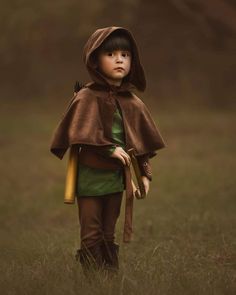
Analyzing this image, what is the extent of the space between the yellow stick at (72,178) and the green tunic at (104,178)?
38mm

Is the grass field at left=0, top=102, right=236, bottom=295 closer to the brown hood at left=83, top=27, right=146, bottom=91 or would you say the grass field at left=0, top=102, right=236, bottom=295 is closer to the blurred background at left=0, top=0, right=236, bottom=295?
the blurred background at left=0, top=0, right=236, bottom=295

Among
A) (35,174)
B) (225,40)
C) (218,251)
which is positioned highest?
(225,40)

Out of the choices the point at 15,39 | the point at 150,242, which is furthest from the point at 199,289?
the point at 15,39

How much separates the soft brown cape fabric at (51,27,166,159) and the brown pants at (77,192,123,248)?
0.34 metres

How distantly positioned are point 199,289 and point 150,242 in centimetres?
189

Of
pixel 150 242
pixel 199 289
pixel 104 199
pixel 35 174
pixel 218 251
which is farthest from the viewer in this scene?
pixel 35 174

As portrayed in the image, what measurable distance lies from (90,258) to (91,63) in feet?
3.96

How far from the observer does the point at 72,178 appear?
4316mm

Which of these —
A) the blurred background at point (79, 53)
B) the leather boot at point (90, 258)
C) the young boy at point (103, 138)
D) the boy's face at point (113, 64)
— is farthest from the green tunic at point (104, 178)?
the blurred background at point (79, 53)

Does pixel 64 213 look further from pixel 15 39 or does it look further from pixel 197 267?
pixel 15 39

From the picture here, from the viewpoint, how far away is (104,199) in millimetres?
4371

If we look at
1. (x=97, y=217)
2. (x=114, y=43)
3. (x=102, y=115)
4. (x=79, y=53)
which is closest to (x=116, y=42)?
(x=114, y=43)

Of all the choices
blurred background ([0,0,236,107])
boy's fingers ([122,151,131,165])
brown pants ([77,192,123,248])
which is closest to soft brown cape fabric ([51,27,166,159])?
boy's fingers ([122,151,131,165])

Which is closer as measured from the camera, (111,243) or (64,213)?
(111,243)
